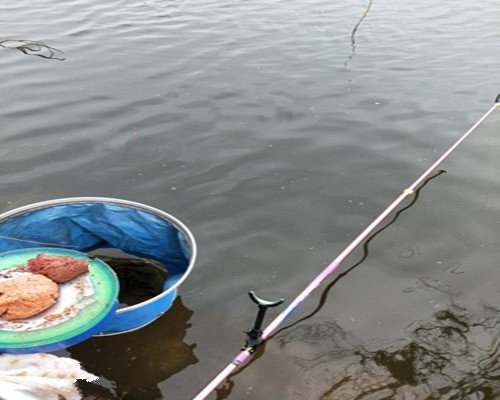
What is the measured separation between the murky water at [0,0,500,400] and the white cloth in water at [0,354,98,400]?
532 millimetres

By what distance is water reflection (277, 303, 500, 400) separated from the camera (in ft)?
10.6

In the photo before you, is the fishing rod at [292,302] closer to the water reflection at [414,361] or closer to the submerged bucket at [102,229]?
the water reflection at [414,361]

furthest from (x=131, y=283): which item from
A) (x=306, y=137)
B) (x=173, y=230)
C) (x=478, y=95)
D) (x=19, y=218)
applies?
(x=478, y=95)

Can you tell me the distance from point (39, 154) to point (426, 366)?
423 centimetres

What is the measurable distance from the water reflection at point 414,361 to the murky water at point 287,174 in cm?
1

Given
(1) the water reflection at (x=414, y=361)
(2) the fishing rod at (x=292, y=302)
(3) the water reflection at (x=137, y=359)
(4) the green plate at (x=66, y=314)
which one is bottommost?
(1) the water reflection at (x=414, y=361)

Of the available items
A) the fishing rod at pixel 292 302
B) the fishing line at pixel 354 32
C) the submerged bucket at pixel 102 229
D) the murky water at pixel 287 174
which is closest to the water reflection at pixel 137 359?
the murky water at pixel 287 174

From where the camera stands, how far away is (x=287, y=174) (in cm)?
530

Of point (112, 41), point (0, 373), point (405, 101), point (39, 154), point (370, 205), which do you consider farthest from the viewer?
point (112, 41)

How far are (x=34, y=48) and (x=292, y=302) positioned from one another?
22.3 ft

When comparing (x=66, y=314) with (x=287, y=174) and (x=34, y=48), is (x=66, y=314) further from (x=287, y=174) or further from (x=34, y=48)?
(x=34, y=48)

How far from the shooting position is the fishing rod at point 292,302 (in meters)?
2.92

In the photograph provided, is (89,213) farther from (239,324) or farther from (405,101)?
(405,101)

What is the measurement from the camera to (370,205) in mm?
4848
